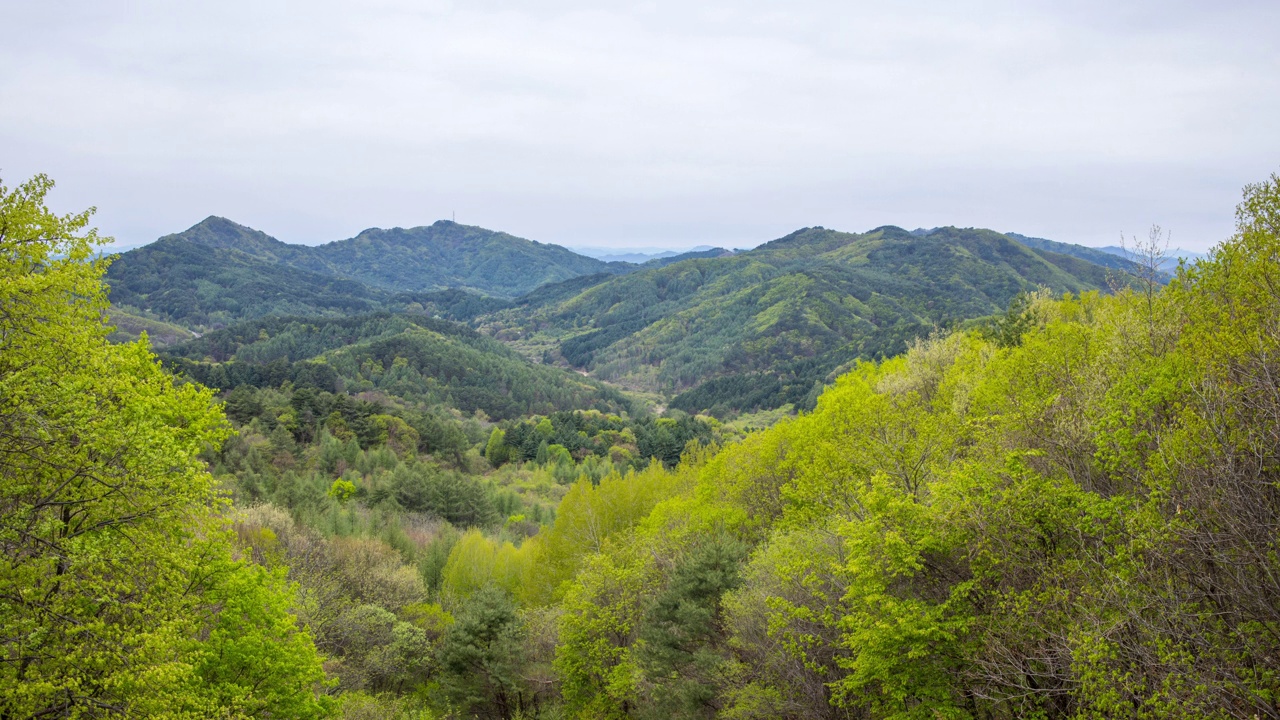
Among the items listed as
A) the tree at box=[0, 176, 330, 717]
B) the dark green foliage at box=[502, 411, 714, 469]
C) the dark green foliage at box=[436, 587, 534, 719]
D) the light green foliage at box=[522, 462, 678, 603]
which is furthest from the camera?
the dark green foliage at box=[502, 411, 714, 469]

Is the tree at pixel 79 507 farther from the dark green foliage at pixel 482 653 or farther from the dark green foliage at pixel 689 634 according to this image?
the dark green foliage at pixel 482 653

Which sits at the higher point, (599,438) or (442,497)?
(442,497)

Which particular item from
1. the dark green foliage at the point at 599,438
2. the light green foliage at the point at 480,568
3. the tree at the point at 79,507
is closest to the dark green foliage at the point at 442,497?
the light green foliage at the point at 480,568

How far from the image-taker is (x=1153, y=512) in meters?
13.0

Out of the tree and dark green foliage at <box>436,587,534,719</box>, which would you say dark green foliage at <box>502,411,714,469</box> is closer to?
dark green foliage at <box>436,587,534,719</box>

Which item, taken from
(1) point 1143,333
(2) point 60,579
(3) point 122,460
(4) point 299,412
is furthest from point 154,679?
(4) point 299,412

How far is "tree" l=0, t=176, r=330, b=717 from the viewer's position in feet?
36.2

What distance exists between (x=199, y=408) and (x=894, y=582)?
20.3 meters

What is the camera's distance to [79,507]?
41.1 ft

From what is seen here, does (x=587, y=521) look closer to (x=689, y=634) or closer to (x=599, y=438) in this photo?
(x=689, y=634)

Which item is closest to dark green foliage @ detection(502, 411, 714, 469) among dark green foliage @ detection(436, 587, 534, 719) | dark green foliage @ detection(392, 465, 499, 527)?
dark green foliage @ detection(392, 465, 499, 527)

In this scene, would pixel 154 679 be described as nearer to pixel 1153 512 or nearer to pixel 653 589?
pixel 1153 512

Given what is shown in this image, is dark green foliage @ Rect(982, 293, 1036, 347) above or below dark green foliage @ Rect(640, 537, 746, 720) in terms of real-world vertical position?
above

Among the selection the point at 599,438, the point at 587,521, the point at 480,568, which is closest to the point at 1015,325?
the point at 587,521
